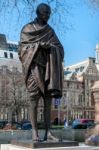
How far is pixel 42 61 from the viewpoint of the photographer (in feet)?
20.4

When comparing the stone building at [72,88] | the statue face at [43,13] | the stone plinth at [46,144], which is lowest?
the stone plinth at [46,144]

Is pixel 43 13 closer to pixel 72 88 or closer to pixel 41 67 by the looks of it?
pixel 41 67

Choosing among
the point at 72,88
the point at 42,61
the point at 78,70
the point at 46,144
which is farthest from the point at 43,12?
the point at 78,70

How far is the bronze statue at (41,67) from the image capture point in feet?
20.2

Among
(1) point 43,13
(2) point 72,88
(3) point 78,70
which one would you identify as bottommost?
(1) point 43,13

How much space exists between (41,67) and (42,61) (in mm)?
95

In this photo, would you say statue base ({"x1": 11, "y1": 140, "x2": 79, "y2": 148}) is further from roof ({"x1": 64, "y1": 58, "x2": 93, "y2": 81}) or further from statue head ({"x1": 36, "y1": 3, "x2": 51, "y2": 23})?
roof ({"x1": 64, "y1": 58, "x2": 93, "y2": 81})

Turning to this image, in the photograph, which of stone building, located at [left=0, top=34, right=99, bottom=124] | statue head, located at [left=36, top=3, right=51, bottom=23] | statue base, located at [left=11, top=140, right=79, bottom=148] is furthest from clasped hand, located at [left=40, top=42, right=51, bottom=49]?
stone building, located at [left=0, top=34, right=99, bottom=124]

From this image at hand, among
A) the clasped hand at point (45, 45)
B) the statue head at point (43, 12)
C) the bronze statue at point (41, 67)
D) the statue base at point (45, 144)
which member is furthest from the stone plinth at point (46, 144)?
the statue head at point (43, 12)

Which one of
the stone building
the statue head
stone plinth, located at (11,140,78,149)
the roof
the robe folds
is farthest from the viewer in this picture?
the roof

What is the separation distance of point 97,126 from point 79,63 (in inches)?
4019

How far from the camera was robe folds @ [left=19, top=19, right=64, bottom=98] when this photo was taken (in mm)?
6133

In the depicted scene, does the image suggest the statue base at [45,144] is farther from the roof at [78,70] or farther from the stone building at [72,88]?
the roof at [78,70]

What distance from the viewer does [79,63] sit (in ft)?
380
